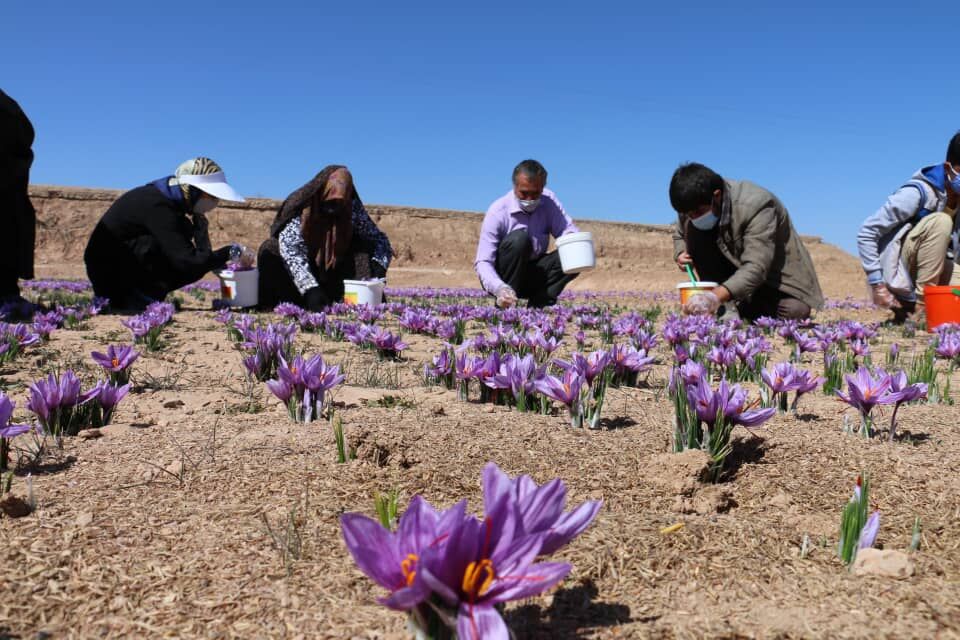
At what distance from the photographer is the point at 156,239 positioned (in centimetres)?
673

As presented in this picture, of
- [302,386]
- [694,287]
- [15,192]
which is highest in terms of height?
[15,192]

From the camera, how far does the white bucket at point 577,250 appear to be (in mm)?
6738

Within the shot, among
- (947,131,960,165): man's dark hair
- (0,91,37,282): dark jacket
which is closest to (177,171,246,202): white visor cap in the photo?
(0,91,37,282): dark jacket

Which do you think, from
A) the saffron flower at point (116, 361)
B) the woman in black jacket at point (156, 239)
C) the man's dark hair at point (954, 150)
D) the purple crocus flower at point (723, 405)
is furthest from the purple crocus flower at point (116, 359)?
the man's dark hair at point (954, 150)

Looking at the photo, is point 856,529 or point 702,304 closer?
point 856,529

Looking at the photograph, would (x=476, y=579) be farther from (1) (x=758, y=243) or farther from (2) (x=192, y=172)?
(2) (x=192, y=172)

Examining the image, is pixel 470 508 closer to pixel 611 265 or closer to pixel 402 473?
pixel 402 473

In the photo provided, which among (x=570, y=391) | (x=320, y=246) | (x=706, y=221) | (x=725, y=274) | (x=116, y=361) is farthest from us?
(x=320, y=246)

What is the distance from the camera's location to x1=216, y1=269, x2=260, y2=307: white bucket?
6992mm

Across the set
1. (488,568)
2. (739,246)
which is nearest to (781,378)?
(488,568)

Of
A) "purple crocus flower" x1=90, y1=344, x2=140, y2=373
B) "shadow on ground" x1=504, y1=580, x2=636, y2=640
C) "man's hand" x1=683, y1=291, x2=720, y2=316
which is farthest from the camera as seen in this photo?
"man's hand" x1=683, y1=291, x2=720, y2=316

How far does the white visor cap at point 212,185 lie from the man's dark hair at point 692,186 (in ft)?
12.7

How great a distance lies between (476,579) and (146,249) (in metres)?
6.74

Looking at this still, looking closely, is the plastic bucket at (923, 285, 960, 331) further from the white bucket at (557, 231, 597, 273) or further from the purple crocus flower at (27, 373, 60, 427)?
the purple crocus flower at (27, 373, 60, 427)
